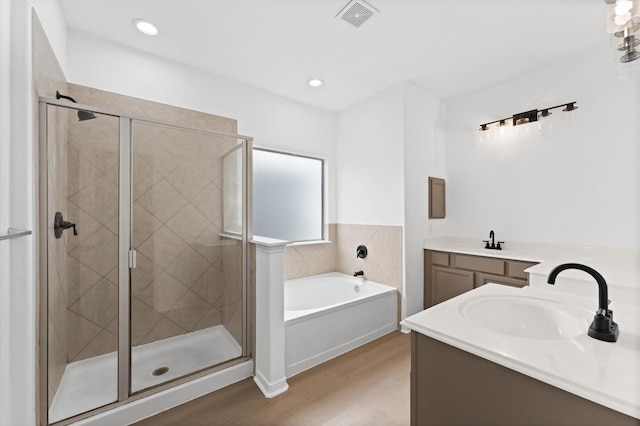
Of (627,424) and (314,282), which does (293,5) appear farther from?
(314,282)

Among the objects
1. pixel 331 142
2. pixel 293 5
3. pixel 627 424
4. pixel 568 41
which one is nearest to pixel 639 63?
pixel 568 41

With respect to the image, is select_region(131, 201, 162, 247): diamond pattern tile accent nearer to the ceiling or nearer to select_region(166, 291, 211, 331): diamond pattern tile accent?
select_region(166, 291, 211, 331): diamond pattern tile accent

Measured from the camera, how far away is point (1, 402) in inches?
41.2

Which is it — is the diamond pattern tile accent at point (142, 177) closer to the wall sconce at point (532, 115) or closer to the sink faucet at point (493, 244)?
the sink faucet at point (493, 244)

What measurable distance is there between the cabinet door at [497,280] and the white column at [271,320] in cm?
205

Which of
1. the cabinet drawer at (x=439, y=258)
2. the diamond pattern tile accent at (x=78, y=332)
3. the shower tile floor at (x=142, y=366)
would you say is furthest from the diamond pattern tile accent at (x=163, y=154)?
the cabinet drawer at (x=439, y=258)

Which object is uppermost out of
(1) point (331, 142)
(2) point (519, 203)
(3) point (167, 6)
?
(3) point (167, 6)

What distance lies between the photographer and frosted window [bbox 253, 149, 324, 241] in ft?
10.5

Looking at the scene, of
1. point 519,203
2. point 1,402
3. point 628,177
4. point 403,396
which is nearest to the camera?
point 1,402

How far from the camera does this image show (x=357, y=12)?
75.9 inches

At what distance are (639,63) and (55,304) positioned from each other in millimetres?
3445

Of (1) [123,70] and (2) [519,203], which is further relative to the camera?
(2) [519,203]

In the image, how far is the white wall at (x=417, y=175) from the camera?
2934mm

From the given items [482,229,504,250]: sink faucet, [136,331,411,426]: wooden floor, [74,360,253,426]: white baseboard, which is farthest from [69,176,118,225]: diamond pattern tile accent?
[482,229,504,250]: sink faucet
